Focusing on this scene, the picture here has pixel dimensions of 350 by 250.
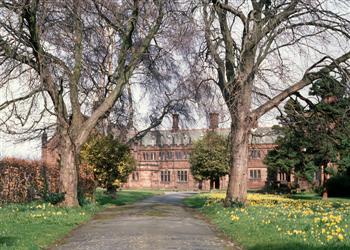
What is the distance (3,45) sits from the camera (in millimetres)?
16875

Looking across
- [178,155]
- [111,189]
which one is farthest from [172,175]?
[111,189]

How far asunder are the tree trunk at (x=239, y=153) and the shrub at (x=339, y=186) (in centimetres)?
3235

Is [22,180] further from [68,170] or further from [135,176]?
[135,176]

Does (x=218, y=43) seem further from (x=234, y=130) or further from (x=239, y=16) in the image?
(x=234, y=130)

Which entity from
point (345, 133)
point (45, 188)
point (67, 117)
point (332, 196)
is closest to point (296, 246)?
point (345, 133)

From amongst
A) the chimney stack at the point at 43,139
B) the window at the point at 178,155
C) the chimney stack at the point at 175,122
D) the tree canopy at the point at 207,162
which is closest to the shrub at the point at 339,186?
the tree canopy at the point at 207,162

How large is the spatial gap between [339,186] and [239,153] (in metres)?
33.6

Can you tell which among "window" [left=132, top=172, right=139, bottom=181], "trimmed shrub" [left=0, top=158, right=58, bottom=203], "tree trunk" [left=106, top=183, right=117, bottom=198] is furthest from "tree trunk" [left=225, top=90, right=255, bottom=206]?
"window" [left=132, top=172, right=139, bottom=181]

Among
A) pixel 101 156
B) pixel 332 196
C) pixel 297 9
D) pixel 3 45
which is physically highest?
pixel 297 9

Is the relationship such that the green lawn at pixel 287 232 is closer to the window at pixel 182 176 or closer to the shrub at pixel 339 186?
the shrub at pixel 339 186

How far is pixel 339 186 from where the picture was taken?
50.9 meters

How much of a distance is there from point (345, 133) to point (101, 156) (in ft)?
53.2

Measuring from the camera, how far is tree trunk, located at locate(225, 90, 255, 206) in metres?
20.1

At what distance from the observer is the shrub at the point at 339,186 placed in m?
50.2
